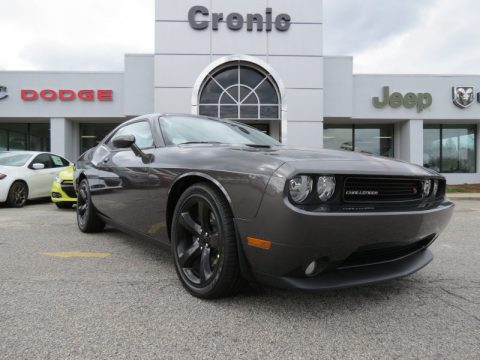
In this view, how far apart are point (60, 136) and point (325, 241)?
16471 millimetres

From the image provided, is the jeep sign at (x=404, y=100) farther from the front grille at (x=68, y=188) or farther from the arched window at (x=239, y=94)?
the front grille at (x=68, y=188)

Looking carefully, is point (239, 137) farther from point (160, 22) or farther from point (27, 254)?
point (160, 22)

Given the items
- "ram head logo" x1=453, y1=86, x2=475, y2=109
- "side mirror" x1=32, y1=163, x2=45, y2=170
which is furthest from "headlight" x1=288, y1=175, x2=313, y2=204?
"ram head logo" x1=453, y1=86, x2=475, y2=109

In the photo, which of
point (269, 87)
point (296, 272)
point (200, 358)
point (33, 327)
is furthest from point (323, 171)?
point (269, 87)

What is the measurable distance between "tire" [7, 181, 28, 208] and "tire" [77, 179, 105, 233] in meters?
3.79

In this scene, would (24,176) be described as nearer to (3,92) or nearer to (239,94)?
(239,94)

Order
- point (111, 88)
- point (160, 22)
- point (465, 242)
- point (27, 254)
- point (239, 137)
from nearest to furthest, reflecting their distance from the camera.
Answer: point (239, 137)
point (27, 254)
point (465, 242)
point (160, 22)
point (111, 88)

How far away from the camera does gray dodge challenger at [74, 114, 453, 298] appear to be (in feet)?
5.85

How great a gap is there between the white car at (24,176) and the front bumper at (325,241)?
7.11 m

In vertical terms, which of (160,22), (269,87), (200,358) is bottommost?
(200,358)

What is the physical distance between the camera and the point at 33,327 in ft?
A: 6.21

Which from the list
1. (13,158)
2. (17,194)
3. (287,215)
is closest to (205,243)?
(287,215)

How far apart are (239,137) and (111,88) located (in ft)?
45.6

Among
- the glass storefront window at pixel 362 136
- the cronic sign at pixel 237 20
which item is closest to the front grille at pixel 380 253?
the cronic sign at pixel 237 20
